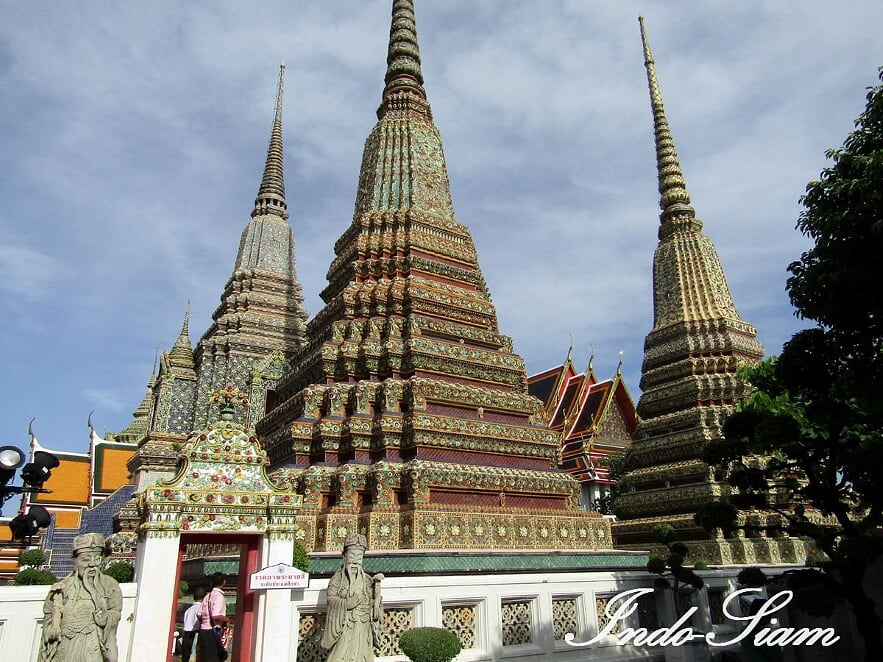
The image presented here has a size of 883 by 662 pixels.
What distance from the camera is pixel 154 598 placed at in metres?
6.78

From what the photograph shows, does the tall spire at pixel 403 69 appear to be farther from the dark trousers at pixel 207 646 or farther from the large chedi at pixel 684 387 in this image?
the dark trousers at pixel 207 646

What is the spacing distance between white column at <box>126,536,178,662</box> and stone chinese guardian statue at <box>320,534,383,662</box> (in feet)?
5.35

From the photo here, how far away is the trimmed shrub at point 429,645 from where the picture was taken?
6648 millimetres

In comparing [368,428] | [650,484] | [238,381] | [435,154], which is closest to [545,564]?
[368,428]

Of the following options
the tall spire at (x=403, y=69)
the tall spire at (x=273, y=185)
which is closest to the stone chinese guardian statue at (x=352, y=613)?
the tall spire at (x=403, y=69)

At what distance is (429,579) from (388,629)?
70 cm

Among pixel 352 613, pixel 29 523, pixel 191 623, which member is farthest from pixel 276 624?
pixel 29 523

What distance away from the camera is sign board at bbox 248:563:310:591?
22.5 feet

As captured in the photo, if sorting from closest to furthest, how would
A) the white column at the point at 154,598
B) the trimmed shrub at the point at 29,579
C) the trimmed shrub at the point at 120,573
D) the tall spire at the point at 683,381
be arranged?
the white column at the point at 154,598
the trimmed shrub at the point at 29,579
the trimmed shrub at the point at 120,573
the tall spire at the point at 683,381

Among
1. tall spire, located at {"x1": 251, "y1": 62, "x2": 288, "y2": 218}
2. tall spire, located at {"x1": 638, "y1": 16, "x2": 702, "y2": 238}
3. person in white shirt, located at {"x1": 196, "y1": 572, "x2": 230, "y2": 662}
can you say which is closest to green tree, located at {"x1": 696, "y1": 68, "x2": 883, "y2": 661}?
person in white shirt, located at {"x1": 196, "y1": 572, "x2": 230, "y2": 662}

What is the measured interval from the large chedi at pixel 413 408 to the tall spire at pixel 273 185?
16727mm

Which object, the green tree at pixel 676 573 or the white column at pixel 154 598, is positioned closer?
the white column at pixel 154 598

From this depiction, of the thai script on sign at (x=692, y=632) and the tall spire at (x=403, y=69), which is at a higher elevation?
the tall spire at (x=403, y=69)

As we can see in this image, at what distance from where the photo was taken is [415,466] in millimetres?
12844
